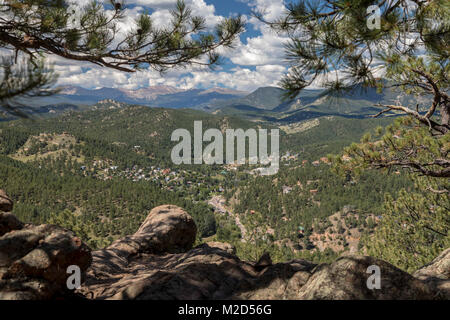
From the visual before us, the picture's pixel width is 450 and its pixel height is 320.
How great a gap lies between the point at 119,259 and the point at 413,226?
1455 centimetres

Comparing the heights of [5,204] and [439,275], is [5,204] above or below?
above

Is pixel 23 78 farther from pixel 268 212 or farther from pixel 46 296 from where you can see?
pixel 268 212

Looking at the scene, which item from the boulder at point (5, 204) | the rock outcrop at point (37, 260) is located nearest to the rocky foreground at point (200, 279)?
the rock outcrop at point (37, 260)

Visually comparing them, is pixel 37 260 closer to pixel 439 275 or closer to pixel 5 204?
pixel 5 204

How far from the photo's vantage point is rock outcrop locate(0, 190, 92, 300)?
12.4 feet

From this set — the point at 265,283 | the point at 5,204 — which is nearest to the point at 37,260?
the point at 5,204

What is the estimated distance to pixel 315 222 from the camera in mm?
114000

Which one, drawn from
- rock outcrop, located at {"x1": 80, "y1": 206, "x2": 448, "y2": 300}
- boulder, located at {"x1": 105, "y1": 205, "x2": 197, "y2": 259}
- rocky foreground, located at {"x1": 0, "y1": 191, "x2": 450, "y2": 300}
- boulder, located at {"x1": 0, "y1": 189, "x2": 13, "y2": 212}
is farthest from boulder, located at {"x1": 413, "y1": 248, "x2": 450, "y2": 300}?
boulder, located at {"x1": 0, "y1": 189, "x2": 13, "y2": 212}

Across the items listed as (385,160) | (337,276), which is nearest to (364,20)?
(385,160)

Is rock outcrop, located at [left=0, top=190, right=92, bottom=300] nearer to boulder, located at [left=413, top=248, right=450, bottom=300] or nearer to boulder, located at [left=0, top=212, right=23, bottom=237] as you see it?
boulder, located at [left=0, top=212, right=23, bottom=237]

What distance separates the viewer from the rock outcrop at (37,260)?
3.77 meters

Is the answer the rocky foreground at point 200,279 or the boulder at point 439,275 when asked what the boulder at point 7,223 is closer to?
the rocky foreground at point 200,279

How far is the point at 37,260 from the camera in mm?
4012

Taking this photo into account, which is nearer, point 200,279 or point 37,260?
point 37,260
